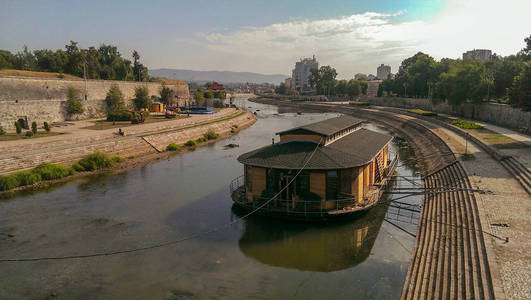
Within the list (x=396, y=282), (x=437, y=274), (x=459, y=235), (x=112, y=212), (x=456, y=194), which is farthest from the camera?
(x=112, y=212)

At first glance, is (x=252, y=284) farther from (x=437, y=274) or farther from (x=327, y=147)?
(x=327, y=147)

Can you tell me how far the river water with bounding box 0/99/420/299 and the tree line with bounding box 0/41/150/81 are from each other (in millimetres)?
61175

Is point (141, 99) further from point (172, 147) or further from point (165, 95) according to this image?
point (172, 147)

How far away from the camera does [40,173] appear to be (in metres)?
30.1

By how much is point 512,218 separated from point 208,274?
51.5ft

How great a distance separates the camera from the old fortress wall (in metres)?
45.1

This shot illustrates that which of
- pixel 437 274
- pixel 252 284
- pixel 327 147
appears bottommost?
pixel 252 284

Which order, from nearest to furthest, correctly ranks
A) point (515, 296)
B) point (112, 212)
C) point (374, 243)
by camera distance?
point (515, 296) → point (374, 243) → point (112, 212)

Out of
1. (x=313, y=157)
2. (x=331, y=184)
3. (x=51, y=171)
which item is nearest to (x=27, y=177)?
(x=51, y=171)

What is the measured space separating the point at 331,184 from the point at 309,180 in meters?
1.37

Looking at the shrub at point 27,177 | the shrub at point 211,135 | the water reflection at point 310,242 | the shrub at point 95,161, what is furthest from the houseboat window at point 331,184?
the shrub at point 211,135

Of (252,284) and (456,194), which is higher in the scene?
(456,194)

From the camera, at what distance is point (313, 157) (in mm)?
21422

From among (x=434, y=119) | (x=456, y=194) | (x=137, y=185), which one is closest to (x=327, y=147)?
(x=456, y=194)
